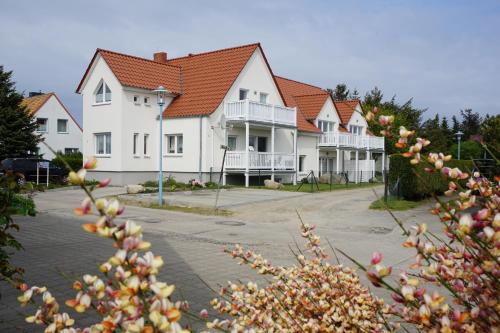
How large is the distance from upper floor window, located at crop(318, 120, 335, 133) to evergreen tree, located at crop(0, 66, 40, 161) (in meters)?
20.5

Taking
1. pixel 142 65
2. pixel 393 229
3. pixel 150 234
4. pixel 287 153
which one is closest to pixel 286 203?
pixel 393 229

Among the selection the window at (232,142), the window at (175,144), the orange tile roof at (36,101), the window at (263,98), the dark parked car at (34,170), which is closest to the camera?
the dark parked car at (34,170)

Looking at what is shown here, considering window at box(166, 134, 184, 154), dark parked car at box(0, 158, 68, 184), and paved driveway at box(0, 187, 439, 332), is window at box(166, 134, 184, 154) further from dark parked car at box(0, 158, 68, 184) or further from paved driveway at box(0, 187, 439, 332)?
paved driveway at box(0, 187, 439, 332)

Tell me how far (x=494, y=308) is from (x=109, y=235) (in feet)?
4.27

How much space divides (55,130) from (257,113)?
1012 inches

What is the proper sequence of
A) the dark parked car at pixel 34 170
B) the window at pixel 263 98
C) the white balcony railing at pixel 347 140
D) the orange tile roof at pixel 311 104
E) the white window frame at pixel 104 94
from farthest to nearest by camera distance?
1. the orange tile roof at pixel 311 104
2. the white balcony railing at pixel 347 140
3. the window at pixel 263 98
4. the white window frame at pixel 104 94
5. the dark parked car at pixel 34 170

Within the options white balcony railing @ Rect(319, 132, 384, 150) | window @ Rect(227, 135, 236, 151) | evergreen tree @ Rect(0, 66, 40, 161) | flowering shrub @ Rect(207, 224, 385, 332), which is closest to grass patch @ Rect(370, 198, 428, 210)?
window @ Rect(227, 135, 236, 151)

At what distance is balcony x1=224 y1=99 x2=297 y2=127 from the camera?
97.3 ft

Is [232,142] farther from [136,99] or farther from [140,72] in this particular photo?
[140,72]

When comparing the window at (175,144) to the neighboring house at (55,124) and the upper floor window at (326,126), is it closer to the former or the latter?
the upper floor window at (326,126)

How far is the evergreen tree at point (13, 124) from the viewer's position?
112 ft

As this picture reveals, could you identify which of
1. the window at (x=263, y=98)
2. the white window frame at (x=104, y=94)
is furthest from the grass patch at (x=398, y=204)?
the white window frame at (x=104, y=94)

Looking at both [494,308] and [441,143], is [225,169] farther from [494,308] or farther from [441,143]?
[494,308]

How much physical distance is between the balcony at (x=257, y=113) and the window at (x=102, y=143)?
23.6 feet
